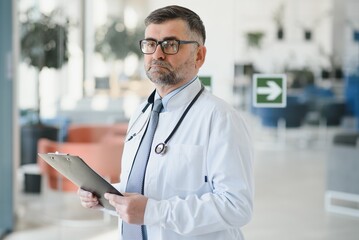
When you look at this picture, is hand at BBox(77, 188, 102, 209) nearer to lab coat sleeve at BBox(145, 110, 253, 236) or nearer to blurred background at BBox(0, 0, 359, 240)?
lab coat sleeve at BBox(145, 110, 253, 236)

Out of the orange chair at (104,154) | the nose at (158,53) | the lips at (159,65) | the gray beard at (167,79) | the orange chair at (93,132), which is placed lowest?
the orange chair at (104,154)

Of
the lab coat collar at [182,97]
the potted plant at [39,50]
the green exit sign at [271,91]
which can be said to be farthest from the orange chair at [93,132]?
the lab coat collar at [182,97]

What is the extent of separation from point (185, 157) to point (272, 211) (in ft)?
10.6

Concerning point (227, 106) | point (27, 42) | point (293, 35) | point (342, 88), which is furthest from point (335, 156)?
point (293, 35)

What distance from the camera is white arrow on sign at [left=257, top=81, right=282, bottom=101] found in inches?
144

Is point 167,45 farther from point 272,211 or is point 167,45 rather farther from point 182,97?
point 272,211

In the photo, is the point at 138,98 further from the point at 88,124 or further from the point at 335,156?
the point at 335,156

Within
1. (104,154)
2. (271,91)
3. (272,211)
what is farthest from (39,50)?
(271,91)

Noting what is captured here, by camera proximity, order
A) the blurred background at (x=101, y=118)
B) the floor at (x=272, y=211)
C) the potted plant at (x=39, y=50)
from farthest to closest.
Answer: the potted plant at (x=39, y=50)
the blurred background at (x=101, y=118)
the floor at (x=272, y=211)

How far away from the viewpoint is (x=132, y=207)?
6.29 feet

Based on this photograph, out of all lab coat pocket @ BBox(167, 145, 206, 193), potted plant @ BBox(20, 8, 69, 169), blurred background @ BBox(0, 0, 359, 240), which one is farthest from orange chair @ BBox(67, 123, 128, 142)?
lab coat pocket @ BBox(167, 145, 206, 193)

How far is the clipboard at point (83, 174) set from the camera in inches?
77.9

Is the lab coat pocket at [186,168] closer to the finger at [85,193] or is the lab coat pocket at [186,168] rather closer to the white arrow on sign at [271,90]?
the finger at [85,193]

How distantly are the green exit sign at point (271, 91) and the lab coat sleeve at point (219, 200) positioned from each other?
174cm
